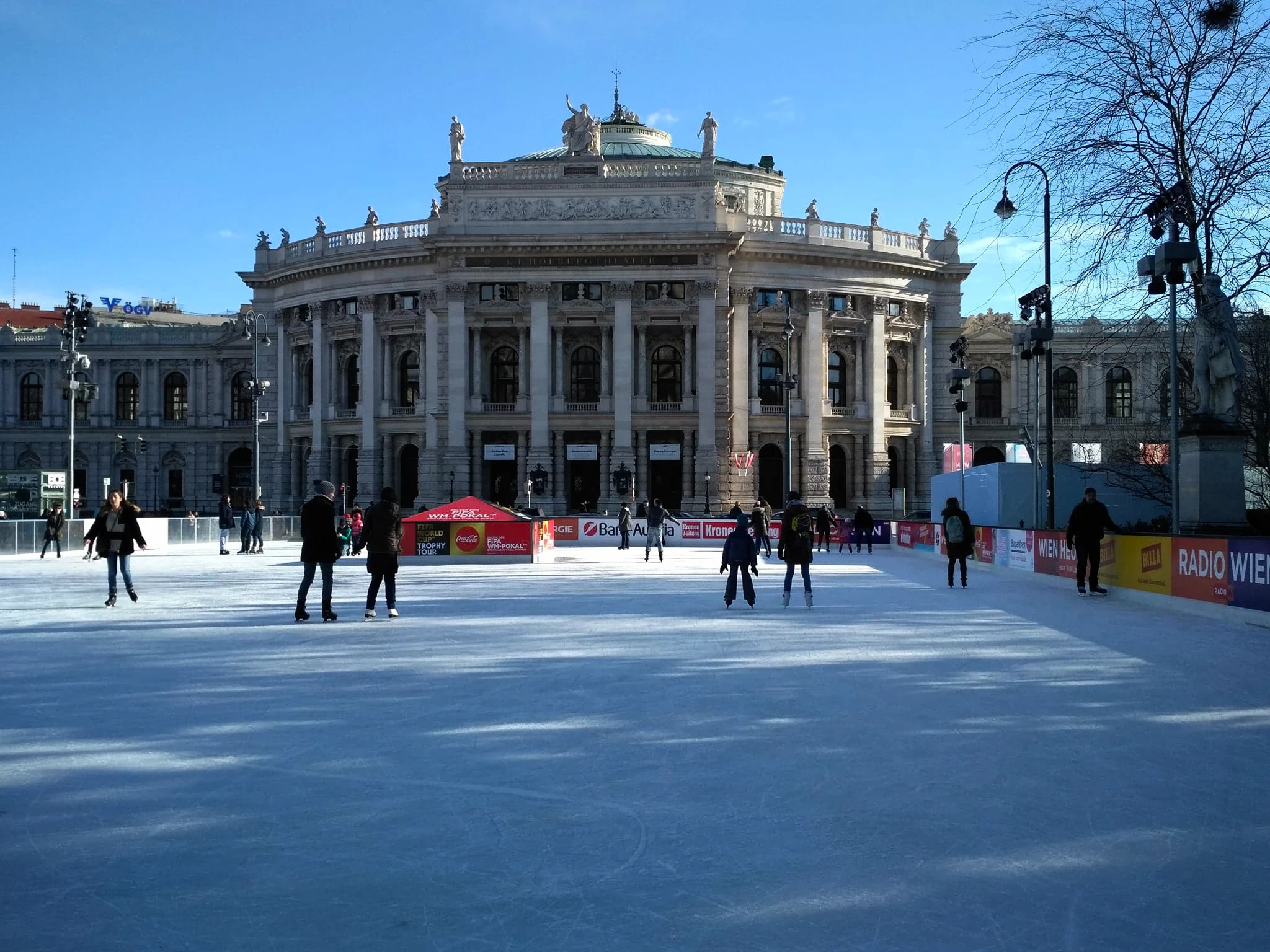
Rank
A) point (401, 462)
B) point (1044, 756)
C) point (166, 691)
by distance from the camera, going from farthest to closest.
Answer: point (401, 462) → point (166, 691) → point (1044, 756)

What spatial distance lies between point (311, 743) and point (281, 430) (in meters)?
61.6

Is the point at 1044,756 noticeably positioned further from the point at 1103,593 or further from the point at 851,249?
the point at 851,249

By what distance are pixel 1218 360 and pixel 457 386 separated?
43.8 m

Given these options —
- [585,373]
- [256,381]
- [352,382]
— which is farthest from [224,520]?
[352,382]

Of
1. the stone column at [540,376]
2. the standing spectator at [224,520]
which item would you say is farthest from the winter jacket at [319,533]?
the stone column at [540,376]

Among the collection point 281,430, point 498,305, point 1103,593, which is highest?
point 498,305

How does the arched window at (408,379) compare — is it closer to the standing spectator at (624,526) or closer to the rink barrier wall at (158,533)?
the rink barrier wall at (158,533)

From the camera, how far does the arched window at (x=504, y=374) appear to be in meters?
61.0

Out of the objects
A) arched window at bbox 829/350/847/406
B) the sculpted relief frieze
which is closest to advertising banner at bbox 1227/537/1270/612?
the sculpted relief frieze

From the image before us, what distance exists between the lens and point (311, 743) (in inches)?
299

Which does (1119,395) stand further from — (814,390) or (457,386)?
(457,386)

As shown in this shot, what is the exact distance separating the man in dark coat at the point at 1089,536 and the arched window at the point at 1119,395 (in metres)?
54.1

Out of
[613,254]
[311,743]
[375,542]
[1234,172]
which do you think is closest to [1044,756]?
[311,743]

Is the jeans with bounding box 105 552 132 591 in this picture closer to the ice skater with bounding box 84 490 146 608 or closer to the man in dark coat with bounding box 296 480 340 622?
the ice skater with bounding box 84 490 146 608
